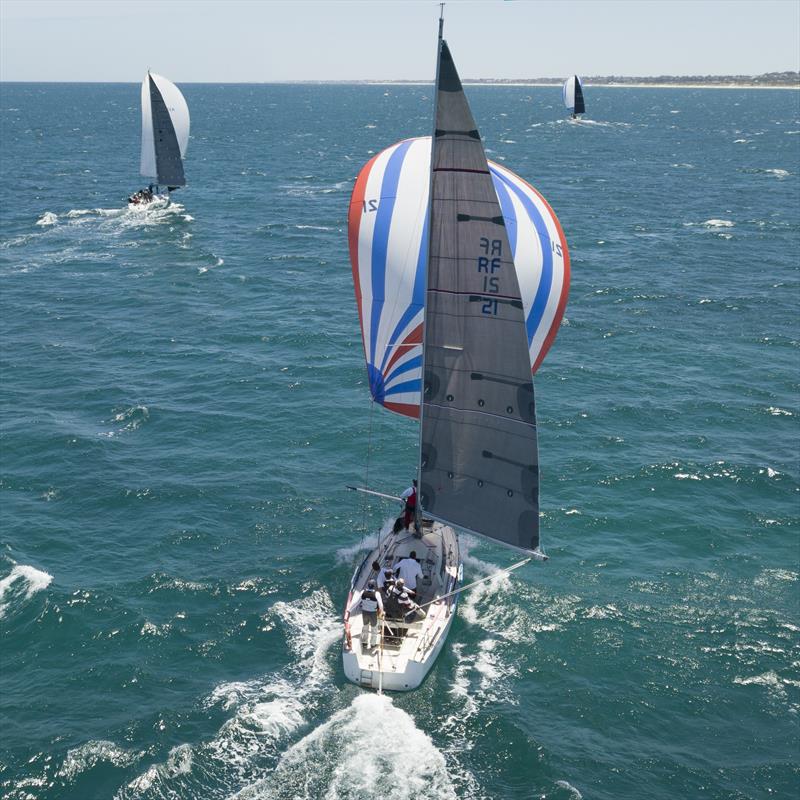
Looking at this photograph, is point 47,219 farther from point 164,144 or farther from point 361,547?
point 361,547

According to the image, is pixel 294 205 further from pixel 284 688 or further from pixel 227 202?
pixel 284 688

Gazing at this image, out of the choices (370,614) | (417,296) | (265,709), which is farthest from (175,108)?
(265,709)

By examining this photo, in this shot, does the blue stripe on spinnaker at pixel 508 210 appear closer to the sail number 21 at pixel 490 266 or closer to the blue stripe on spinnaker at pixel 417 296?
the blue stripe on spinnaker at pixel 417 296

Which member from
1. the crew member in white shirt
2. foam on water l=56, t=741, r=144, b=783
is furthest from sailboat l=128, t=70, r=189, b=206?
foam on water l=56, t=741, r=144, b=783

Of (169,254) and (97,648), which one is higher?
(169,254)

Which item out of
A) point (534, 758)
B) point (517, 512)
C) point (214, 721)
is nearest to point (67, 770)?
point (214, 721)

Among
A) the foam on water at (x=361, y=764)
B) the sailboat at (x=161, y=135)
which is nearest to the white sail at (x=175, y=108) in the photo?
the sailboat at (x=161, y=135)
